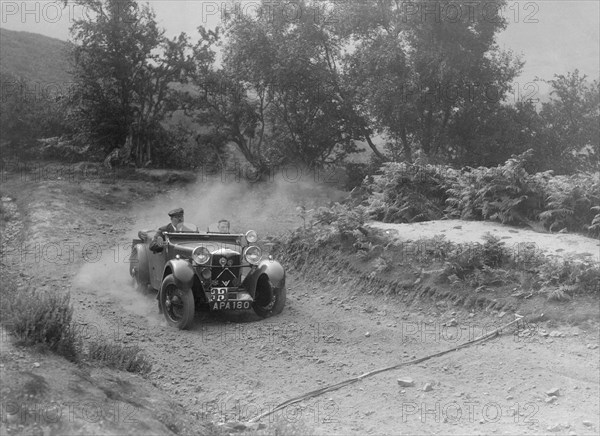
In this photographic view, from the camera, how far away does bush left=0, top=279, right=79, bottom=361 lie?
7539mm

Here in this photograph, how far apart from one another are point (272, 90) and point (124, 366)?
1742 cm

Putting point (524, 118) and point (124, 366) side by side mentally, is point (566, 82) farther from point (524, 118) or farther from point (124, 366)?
point (124, 366)

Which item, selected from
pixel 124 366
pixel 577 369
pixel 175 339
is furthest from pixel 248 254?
pixel 577 369

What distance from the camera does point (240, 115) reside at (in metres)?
26.3

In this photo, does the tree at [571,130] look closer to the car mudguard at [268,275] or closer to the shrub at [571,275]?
the shrub at [571,275]

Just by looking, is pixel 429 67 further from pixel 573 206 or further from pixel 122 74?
pixel 122 74

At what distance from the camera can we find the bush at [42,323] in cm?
754

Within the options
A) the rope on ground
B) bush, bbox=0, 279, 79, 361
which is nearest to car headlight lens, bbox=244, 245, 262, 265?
the rope on ground

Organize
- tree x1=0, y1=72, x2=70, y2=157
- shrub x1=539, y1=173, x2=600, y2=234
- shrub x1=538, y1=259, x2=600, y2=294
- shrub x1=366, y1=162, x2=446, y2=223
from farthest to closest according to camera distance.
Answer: tree x1=0, y1=72, x2=70, y2=157
shrub x1=366, y1=162, x2=446, y2=223
shrub x1=539, y1=173, x2=600, y2=234
shrub x1=538, y1=259, x2=600, y2=294

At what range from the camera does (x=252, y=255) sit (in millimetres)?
11672

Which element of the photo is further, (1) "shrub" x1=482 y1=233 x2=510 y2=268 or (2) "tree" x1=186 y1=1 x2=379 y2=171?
(2) "tree" x1=186 y1=1 x2=379 y2=171

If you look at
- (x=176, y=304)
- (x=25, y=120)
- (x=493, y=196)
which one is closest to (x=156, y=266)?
(x=176, y=304)

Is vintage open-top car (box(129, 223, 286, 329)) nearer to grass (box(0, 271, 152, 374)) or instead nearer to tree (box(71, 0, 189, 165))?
grass (box(0, 271, 152, 374))

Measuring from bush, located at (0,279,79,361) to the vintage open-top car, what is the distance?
3148mm
